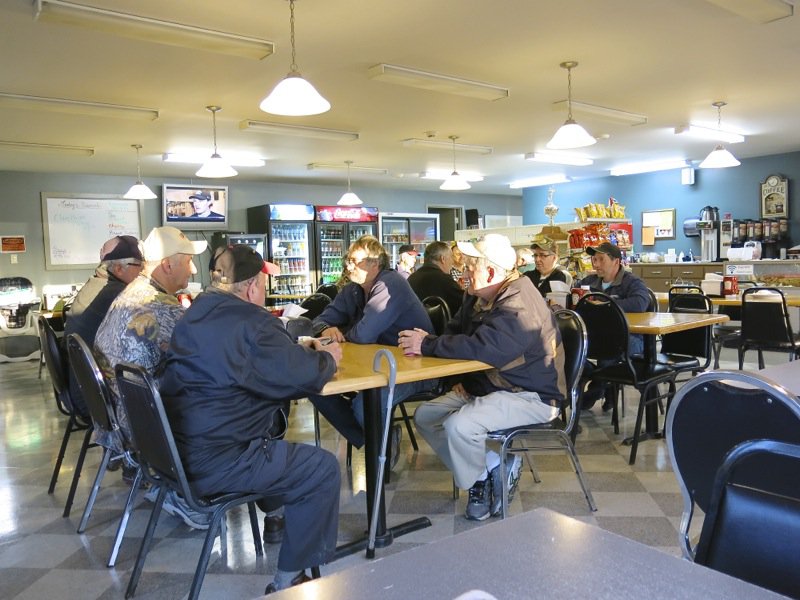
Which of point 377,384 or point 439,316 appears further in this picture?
point 439,316

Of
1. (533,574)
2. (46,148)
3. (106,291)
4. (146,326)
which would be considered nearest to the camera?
(533,574)

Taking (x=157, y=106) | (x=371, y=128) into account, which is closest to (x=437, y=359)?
(x=157, y=106)

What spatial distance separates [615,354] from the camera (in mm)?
3803

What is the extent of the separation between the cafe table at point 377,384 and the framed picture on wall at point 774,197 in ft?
30.9

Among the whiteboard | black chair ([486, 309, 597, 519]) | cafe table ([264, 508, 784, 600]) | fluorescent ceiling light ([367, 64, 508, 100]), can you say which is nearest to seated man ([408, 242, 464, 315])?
fluorescent ceiling light ([367, 64, 508, 100])

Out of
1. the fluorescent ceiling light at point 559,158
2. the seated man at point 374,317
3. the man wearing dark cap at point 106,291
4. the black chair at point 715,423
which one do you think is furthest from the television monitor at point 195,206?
the black chair at point 715,423

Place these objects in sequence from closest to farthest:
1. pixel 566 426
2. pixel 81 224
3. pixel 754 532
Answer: pixel 754 532 < pixel 566 426 < pixel 81 224

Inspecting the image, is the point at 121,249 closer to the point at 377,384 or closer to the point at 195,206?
the point at 377,384

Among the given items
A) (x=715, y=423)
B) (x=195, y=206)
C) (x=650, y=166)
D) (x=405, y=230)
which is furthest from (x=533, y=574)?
(x=405, y=230)

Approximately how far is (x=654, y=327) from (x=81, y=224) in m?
9.11

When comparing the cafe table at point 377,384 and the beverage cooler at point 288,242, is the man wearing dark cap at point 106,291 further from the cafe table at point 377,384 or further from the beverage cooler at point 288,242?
the beverage cooler at point 288,242

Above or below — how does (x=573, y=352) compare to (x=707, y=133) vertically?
below

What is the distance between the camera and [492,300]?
117 inches

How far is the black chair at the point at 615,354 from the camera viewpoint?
3719 mm
